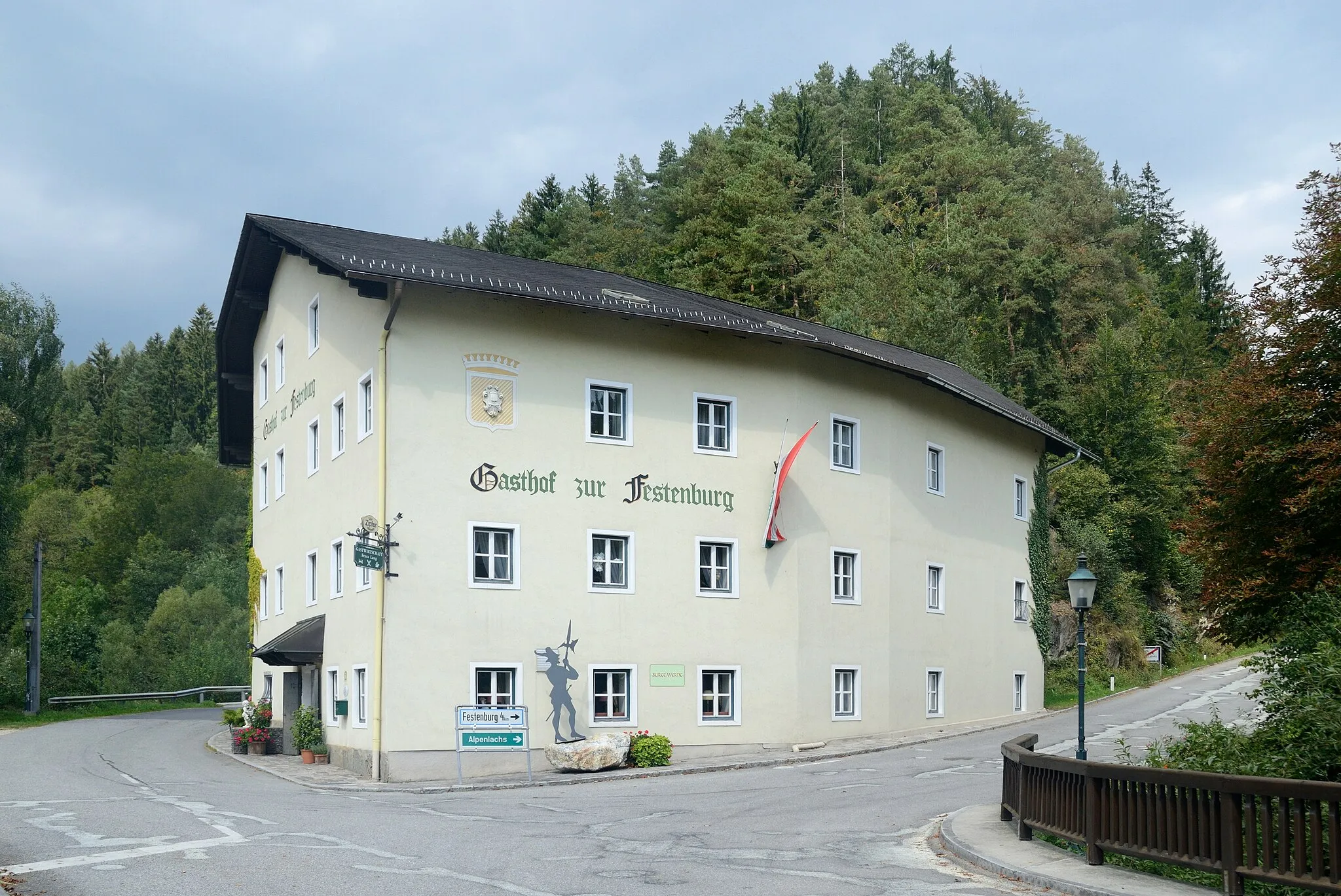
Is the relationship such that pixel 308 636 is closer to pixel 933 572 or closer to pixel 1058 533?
pixel 933 572

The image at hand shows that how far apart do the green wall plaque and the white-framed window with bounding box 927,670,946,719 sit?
8.05 m

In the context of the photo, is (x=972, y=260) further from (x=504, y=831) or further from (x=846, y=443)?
(x=504, y=831)

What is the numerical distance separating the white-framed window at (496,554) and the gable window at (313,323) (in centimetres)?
733

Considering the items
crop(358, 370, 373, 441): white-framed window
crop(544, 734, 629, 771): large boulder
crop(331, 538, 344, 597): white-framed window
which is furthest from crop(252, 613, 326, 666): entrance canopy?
crop(544, 734, 629, 771): large boulder

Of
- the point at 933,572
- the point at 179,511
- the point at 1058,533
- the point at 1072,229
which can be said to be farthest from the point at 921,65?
the point at 933,572

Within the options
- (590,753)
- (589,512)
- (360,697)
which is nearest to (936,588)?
(589,512)

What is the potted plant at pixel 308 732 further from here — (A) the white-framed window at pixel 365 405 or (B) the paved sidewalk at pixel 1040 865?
(B) the paved sidewalk at pixel 1040 865

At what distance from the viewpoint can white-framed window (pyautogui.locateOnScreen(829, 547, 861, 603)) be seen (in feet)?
94.3

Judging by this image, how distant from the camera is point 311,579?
96.7 ft

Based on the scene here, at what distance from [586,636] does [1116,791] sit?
15.1 m

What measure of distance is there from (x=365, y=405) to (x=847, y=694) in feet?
39.2

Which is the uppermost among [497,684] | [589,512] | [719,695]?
[589,512]

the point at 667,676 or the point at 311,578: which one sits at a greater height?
the point at 311,578

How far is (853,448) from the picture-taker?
29.8 metres
